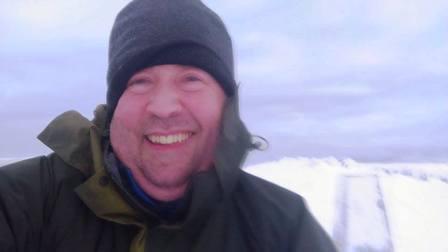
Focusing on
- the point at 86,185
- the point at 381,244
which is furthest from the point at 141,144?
the point at 381,244

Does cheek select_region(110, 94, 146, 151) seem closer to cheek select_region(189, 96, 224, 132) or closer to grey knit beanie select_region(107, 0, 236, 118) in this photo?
grey knit beanie select_region(107, 0, 236, 118)

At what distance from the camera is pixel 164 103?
5.79 feet

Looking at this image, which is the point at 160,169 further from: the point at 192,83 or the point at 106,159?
the point at 192,83

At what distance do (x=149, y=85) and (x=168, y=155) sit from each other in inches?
9.9

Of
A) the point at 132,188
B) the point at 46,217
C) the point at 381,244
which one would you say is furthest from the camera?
the point at 381,244

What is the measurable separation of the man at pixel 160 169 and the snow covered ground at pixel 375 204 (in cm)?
171

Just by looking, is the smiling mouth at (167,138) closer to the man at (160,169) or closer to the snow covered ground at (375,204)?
the man at (160,169)

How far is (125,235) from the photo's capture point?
1.75 metres

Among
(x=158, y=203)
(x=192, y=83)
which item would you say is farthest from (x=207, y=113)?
(x=158, y=203)

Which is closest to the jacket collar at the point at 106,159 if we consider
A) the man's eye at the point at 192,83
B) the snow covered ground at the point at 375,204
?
the man's eye at the point at 192,83

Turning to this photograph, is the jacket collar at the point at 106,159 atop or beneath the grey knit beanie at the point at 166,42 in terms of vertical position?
Result: beneath

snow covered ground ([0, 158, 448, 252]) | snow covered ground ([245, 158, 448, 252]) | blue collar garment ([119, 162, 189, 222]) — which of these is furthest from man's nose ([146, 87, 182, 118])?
snow covered ground ([245, 158, 448, 252])

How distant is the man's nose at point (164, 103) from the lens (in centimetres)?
175

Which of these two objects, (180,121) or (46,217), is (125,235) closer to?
(46,217)
